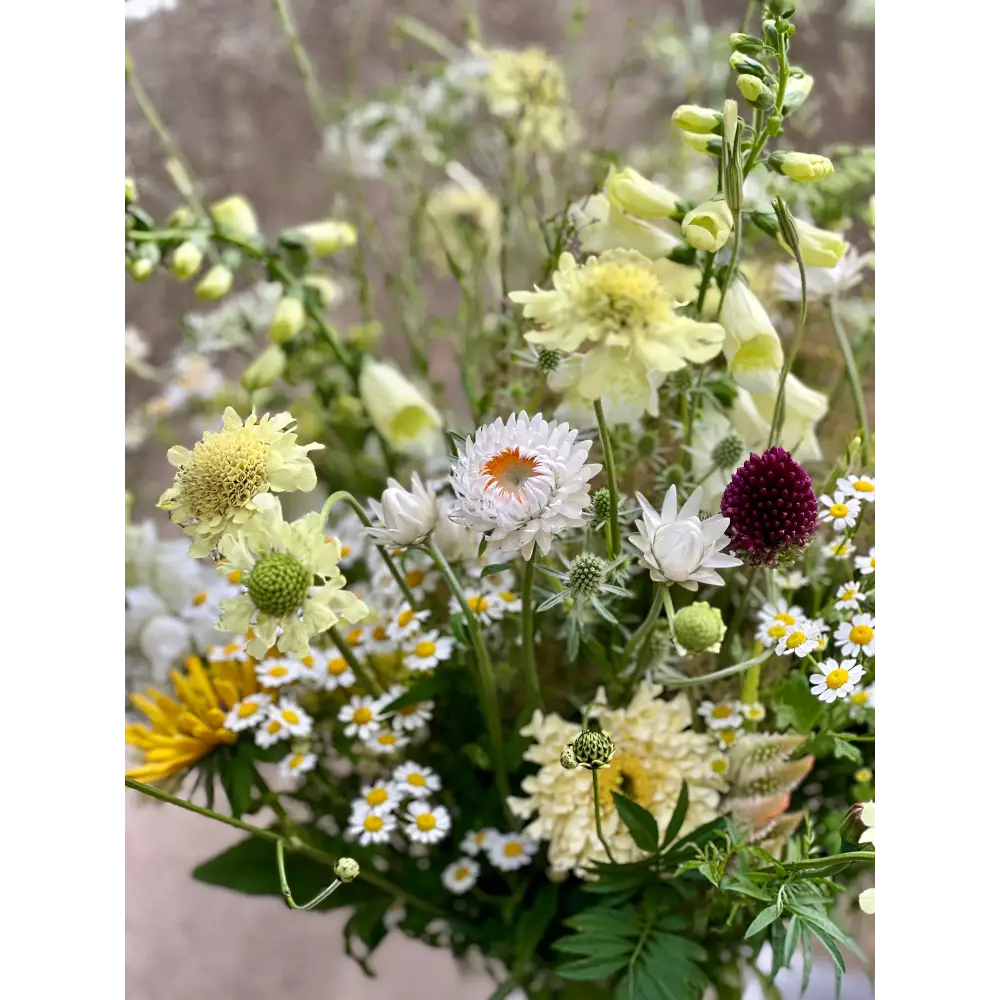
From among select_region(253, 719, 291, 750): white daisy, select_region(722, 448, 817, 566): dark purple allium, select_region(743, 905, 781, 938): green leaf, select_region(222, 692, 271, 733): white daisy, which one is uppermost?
select_region(722, 448, 817, 566): dark purple allium

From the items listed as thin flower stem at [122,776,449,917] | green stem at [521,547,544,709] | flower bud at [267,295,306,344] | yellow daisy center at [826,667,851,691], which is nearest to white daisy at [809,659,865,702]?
yellow daisy center at [826,667,851,691]

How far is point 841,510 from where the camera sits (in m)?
0.38

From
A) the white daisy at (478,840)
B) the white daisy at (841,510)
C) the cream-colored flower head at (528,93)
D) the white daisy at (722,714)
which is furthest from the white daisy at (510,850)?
the cream-colored flower head at (528,93)

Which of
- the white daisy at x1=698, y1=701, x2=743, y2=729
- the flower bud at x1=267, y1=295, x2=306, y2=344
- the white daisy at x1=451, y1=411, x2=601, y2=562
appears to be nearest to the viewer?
the white daisy at x1=451, y1=411, x2=601, y2=562

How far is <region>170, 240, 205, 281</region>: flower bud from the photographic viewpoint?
1.59 feet

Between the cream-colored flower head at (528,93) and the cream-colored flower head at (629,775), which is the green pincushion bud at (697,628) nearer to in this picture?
the cream-colored flower head at (629,775)

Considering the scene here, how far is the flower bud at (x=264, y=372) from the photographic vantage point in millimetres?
536

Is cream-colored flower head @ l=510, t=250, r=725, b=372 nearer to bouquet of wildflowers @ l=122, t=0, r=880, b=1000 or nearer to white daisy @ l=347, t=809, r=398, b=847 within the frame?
bouquet of wildflowers @ l=122, t=0, r=880, b=1000

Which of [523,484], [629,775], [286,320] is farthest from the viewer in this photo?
[286,320]

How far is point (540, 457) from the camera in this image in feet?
1.04

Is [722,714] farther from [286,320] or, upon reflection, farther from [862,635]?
[286,320]

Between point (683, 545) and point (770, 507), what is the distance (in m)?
0.03

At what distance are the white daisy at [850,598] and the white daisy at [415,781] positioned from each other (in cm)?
20

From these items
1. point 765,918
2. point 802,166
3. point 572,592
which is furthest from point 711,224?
point 765,918
